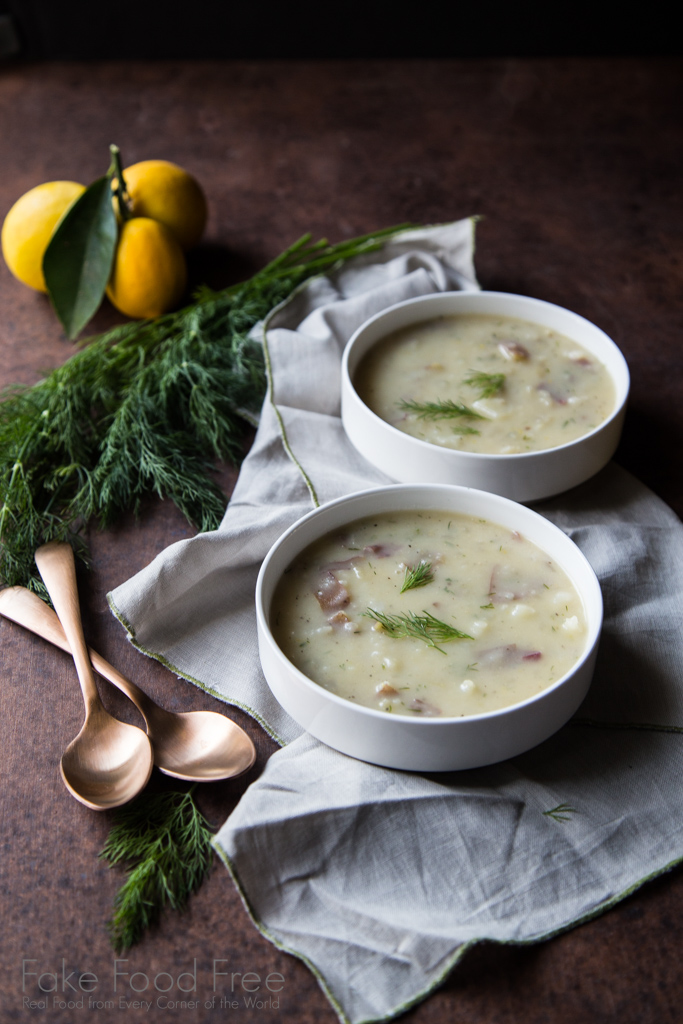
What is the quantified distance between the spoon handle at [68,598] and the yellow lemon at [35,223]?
0.97 meters

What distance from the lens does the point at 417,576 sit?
5.52ft

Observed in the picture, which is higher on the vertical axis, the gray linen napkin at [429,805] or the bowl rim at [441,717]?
the bowl rim at [441,717]

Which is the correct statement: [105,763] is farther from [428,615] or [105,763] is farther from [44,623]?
[428,615]

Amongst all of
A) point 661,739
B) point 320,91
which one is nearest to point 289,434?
point 661,739

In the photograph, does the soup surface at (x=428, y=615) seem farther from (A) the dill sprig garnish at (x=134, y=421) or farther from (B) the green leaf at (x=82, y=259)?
(B) the green leaf at (x=82, y=259)

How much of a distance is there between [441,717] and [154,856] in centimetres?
48

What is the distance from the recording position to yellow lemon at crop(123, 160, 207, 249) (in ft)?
8.43

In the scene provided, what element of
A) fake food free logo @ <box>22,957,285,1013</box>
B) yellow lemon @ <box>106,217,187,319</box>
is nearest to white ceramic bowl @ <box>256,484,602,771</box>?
fake food free logo @ <box>22,957,285,1013</box>

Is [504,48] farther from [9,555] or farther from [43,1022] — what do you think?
[43,1022]

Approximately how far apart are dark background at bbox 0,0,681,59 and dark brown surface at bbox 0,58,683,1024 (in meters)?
0.13

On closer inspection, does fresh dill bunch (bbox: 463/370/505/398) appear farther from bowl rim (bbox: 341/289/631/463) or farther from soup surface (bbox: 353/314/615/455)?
bowl rim (bbox: 341/289/631/463)

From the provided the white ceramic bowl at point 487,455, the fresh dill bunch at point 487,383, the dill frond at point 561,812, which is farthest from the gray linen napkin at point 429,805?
the fresh dill bunch at point 487,383

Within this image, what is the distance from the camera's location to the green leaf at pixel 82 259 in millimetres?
2441

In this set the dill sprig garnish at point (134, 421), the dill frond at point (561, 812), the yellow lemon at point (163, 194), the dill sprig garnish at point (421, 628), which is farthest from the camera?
the yellow lemon at point (163, 194)
